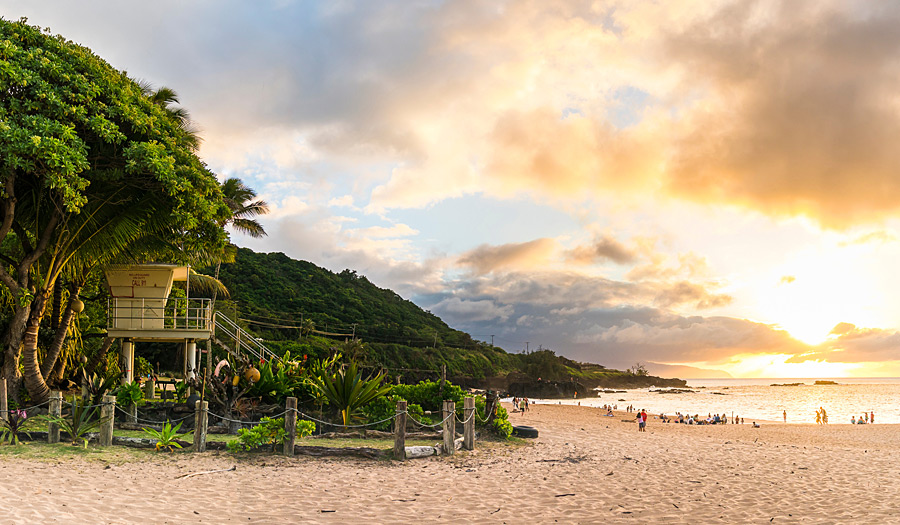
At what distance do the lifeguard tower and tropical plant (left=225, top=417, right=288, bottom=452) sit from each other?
8.82 m

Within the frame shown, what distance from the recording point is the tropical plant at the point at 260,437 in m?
11.8

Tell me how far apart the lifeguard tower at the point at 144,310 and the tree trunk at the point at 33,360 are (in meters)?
3.47

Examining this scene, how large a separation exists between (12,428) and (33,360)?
4.28 metres

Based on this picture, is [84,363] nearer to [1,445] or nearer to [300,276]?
[1,445]

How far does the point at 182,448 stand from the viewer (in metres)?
12.2

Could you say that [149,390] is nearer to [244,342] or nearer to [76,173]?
[244,342]

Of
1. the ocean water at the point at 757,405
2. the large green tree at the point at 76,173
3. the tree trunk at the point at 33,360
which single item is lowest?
the ocean water at the point at 757,405

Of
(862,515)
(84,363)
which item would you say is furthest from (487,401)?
(84,363)

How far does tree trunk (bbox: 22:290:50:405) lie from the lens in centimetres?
1567

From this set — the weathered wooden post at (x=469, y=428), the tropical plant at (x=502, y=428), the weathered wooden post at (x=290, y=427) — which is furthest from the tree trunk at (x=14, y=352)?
the tropical plant at (x=502, y=428)

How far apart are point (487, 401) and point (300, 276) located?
56.2 m

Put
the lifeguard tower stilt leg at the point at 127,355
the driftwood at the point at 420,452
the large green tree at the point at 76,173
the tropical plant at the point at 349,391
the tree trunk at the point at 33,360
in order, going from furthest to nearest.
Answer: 1. the lifeguard tower stilt leg at the point at 127,355
2. the tree trunk at the point at 33,360
3. the tropical plant at the point at 349,391
4. the large green tree at the point at 76,173
5. the driftwood at the point at 420,452

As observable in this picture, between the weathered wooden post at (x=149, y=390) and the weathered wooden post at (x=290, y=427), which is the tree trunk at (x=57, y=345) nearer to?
the weathered wooden post at (x=149, y=390)

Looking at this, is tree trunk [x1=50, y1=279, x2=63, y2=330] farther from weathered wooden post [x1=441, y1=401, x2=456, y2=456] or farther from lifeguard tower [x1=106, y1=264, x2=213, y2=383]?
weathered wooden post [x1=441, y1=401, x2=456, y2=456]
